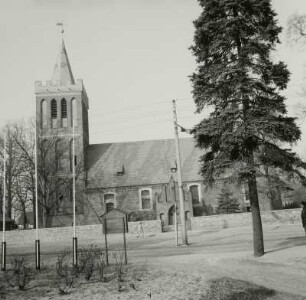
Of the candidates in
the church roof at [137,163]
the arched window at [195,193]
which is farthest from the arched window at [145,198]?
the arched window at [195,193]

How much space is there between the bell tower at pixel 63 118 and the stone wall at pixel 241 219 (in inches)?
618

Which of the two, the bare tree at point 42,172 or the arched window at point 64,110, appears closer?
the bare tree at point 42,172

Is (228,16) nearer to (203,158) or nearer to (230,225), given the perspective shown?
(203,158)

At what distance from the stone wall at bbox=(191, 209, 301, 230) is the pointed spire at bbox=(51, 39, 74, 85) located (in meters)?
24.4

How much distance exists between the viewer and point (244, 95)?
13.6m

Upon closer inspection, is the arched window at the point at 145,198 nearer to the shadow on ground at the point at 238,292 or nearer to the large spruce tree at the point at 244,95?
the large spruce tree at the point at 244,95

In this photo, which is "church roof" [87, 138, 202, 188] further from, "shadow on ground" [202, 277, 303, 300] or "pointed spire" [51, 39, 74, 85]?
"shadow on ground" [202, 277, 303, 300]

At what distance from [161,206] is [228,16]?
26715 millimetres

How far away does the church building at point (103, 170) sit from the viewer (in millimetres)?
40219

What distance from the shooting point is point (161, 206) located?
1511 inches

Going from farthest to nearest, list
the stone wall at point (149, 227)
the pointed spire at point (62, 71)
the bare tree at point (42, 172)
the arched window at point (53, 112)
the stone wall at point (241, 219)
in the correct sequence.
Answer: the pointed spire at point (62, 71) → the arched window at point (53, 112) → the bare tree at point (42, 172) → the stone wall at point (149, 227) → the stone wall at point (241, 219)

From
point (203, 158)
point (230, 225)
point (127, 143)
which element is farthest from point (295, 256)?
point (127, 143)

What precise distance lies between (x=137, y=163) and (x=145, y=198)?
4896 mm

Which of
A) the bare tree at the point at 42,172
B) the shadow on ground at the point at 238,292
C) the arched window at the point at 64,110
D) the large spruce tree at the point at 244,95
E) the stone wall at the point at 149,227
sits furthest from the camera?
the arched window at the point at 64,110
